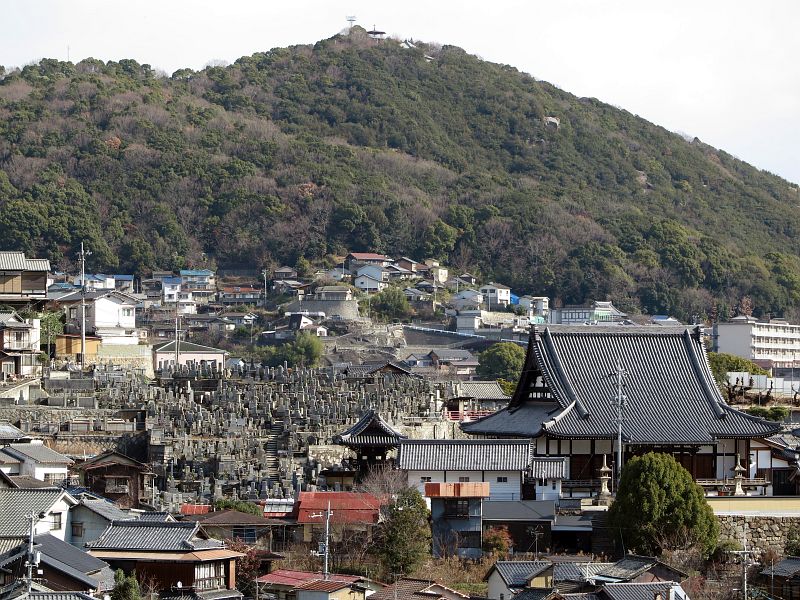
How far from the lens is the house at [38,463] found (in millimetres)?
35316

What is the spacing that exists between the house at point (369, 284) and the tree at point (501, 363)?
24748 millimetres

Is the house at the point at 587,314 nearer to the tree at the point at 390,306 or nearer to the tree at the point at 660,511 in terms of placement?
the tree at the point at 390,306

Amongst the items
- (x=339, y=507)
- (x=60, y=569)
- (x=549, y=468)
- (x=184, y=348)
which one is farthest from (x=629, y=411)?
(x=184, y=348)

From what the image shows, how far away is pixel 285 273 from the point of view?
10575 centimetres

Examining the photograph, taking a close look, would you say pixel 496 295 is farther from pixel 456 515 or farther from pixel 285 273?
pixel 456 515

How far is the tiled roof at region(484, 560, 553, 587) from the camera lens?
29.0 metres

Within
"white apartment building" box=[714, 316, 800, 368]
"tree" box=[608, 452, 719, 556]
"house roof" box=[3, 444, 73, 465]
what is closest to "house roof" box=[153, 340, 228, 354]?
"house roof" box=[3, 444, 73, 465]

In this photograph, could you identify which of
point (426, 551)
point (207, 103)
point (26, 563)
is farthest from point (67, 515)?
point (207, 103)

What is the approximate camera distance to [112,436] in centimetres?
4200

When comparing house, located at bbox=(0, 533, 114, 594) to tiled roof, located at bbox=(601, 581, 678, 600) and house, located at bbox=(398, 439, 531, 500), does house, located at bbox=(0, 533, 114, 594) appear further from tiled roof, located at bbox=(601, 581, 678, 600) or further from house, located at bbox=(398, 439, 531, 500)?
house, located at bbox=(398, 439, 531, 500)

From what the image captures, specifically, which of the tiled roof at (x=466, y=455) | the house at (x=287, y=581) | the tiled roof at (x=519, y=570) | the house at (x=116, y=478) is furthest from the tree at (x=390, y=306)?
the tiled roof at (x=519, y=570)

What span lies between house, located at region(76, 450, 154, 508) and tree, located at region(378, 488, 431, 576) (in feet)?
23.3

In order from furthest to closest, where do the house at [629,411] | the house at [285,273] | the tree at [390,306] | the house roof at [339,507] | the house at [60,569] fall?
the house at [285,273], the tree at [390,306], the house at [629,411], the house roof at [339,507], the house at [60,569]

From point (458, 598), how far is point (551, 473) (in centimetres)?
671
